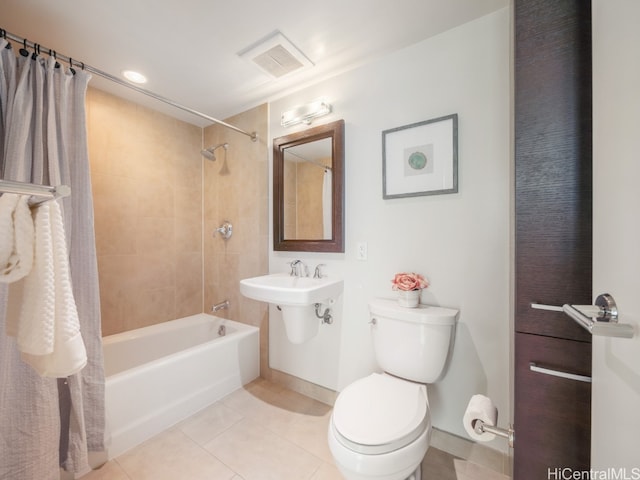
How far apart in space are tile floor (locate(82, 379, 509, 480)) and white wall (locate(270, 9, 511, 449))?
210 millimetres

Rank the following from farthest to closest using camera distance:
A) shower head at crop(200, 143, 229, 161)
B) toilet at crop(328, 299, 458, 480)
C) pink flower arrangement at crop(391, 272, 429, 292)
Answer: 1. shower head at crop(200, 143, 229, 161)
2. pink flower arrangement at crop(391, 272, 429, 292)
3. toilet at crop(328, 299, 458, 480)

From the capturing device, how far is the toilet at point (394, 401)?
907 millimetres

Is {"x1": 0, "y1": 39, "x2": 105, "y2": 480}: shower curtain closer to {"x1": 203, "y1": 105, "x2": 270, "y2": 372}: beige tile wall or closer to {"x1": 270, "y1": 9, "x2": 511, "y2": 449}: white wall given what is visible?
{"x1": 203, "y1": 105, "x2": 270, "y2": 372}: beige tile wall

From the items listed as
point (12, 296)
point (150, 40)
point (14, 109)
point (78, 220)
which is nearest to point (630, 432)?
point (12, 296)

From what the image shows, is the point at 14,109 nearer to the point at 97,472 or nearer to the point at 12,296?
the point at 12,296

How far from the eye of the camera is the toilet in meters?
0.91

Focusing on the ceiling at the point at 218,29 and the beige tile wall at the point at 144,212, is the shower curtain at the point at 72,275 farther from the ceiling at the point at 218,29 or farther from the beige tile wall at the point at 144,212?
the beige tile wall at the point at 144,212

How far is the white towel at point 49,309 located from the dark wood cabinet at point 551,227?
1.39 meters

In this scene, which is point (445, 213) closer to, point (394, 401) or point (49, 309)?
point (394, 401)

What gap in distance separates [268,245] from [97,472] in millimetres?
1559

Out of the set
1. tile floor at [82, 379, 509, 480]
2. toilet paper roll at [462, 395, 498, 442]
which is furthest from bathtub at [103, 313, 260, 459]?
toilet paper roll at [462, 395, 498, 442]

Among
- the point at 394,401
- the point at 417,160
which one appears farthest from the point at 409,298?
the point at 417,160

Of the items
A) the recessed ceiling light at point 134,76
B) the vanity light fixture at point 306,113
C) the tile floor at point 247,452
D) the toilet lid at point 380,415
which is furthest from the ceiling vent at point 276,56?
the tile floor at point 247,452

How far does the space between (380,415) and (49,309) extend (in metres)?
1.15
